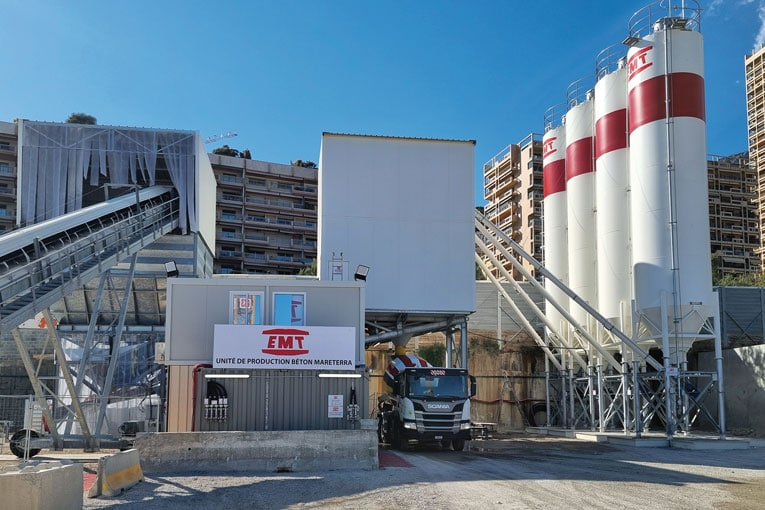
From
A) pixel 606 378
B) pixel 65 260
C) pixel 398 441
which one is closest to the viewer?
pixel 65 260

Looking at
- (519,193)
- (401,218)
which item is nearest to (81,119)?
(519,193)

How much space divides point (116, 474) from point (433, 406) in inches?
442

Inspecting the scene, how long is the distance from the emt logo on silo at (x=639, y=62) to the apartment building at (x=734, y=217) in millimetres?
71874

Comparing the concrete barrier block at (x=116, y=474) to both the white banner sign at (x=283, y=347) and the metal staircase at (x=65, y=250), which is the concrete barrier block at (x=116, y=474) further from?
the white banner sign at (x=283, y=347)

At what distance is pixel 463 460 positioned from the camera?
2084 centimetres

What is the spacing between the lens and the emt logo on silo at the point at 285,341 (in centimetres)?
2073

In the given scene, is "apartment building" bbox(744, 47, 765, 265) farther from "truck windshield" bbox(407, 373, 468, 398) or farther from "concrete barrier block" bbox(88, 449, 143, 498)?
"concrete barrier block" bbox(88, 449, 143, 498)

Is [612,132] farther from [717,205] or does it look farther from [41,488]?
[717,205]

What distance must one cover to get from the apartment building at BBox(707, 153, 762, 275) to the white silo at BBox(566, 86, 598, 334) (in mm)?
67905

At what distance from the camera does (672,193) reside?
2889 cm

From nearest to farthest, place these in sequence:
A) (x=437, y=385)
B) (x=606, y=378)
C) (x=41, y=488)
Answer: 1. (x=41, y=488)
2. (x=437, y=385)
3. (x=606, y=378)

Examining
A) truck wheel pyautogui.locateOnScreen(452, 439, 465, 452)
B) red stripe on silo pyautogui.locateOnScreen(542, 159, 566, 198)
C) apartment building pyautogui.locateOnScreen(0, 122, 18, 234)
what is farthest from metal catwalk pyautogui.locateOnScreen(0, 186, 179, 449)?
apartment building pyautogui.locateOnScreen(0, 122, 18, 234)

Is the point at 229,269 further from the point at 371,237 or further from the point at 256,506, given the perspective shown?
the point at 256,506

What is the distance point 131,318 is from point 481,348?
729 inches
